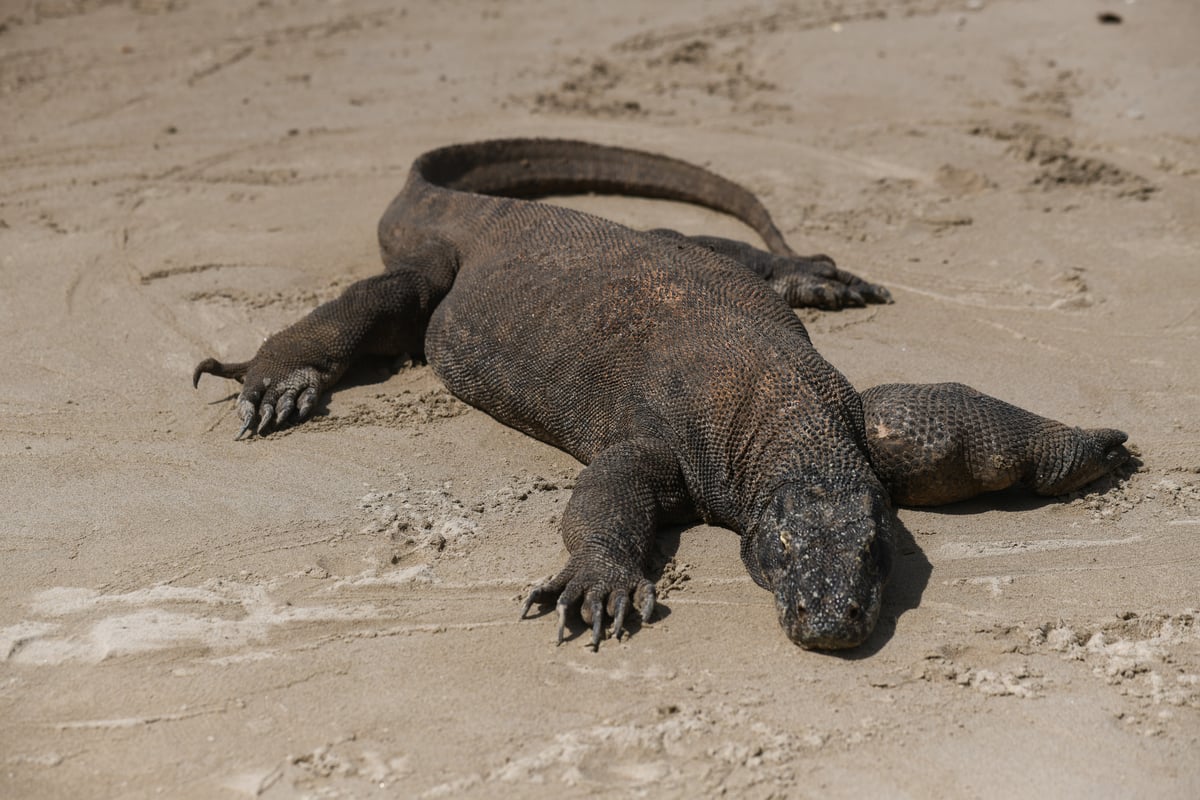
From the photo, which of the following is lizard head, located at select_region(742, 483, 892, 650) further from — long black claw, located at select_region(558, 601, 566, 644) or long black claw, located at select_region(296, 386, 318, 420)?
long black claw, located at select_region(296, 386, 318, 420)

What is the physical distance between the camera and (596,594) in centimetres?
470

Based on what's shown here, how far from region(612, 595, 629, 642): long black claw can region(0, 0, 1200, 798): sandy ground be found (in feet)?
0.31

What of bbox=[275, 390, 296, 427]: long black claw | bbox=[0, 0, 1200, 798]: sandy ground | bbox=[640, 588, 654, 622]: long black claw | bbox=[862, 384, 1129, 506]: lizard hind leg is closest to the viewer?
bbox=[0, 0, 1200, 798]: sandy ground

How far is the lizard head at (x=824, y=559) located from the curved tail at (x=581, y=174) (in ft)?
13.0

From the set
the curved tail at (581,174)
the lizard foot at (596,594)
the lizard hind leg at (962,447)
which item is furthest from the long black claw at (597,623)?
the curved tail at (581,174)

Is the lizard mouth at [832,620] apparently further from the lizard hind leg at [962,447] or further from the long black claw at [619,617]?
the lizard hind leg at [962,447]

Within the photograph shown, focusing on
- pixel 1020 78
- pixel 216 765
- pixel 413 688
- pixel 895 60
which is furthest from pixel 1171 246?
pixel 216 765

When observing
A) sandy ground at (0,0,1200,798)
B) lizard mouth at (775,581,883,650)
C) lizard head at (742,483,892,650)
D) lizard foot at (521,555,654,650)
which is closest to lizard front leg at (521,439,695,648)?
A: lizard foot at (521,555,654,650)

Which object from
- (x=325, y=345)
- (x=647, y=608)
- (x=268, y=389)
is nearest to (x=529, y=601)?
(x=647, y=608)

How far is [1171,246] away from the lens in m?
8.16

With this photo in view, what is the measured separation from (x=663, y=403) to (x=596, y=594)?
3.71ft

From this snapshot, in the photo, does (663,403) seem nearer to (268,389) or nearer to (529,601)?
(529,601)

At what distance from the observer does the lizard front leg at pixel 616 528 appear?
470 cm

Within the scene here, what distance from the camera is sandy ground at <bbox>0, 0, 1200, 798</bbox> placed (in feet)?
13.4
